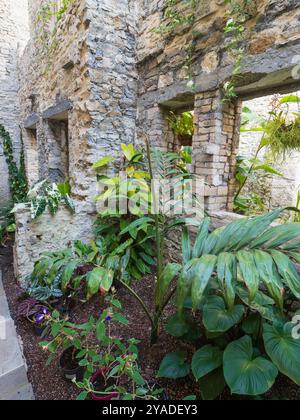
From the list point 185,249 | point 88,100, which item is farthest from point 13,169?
point 185,249

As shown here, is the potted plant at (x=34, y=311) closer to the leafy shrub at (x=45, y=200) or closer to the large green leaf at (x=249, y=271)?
the leafy shrub at (x=45, y=200)

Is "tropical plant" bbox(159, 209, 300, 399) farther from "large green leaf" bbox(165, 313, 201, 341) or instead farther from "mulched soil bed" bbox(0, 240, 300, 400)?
"mulched soil bed" bbox(0, 240, 300, 400)

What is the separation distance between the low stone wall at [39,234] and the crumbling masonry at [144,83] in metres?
0.01

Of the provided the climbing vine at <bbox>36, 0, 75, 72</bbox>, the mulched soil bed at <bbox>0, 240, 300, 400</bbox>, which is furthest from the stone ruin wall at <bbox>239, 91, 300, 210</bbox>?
the climbing vine at <bbox>36, 0, 75, 72</bbox>

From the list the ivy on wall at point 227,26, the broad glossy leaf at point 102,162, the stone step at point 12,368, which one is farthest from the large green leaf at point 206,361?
the broad glossy leaf at point 102,162

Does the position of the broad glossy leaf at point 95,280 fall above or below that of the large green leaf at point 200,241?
below

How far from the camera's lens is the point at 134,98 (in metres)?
3.12

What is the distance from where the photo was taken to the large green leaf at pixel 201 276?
94cm

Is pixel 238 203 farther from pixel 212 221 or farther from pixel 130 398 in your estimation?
pixel 130 398

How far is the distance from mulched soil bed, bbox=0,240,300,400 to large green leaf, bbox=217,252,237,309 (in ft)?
2.62

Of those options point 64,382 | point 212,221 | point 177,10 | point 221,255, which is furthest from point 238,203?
point 64,382

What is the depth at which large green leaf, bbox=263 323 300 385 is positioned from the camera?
0.99 meters

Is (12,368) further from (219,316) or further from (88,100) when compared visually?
(88,100)
